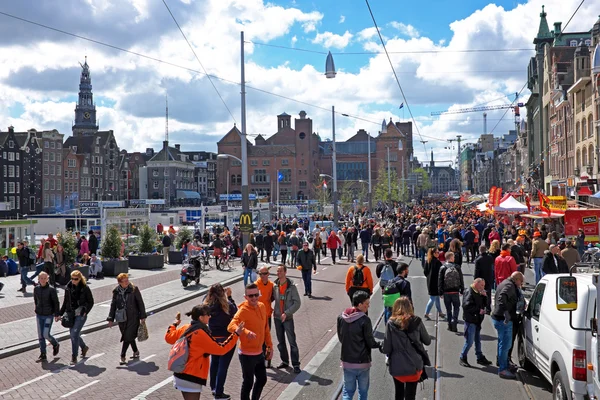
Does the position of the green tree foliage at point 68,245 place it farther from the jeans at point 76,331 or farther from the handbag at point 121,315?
the handbag at point 121,315

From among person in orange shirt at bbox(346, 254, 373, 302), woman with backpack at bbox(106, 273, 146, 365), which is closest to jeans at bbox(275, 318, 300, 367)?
person in orange shirt at bbox(346, 254, 373, 302)

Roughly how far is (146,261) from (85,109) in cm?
14554

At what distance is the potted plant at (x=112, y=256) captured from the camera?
24.3 metres

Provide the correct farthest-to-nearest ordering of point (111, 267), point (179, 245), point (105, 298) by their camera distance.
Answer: point (179, 245) < point (111, 267) < point (105, 298)

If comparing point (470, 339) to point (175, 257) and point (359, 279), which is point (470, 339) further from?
point (175, 257)

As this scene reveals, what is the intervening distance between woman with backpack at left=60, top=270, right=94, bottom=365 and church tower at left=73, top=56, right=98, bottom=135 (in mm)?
159524

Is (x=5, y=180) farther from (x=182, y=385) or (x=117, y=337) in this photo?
(x=182, y=385)

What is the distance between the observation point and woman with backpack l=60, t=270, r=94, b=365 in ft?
36.2

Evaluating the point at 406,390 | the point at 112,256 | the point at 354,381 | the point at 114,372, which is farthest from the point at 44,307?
the point at 112,256

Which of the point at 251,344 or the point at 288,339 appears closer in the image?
the point at 251,344

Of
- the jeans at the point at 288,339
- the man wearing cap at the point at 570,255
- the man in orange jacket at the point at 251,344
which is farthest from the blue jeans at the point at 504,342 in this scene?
the man wearing cap at the point at 570,255

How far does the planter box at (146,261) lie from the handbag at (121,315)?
54.9 ft

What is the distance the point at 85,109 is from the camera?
531 feet

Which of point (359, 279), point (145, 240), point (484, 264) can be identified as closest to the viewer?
point (359, 279)
